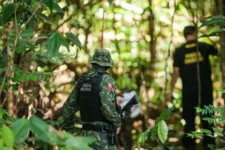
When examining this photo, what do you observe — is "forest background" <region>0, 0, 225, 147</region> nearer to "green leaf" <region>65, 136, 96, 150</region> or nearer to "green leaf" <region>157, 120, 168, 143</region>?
"green leaf" <region>157, 120, 168, 143</region>

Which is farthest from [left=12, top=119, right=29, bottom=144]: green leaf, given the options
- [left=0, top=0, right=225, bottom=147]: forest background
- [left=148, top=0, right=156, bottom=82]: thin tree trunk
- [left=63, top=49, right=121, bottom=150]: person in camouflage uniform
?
[left=148, top=0, right=156, bottom=82]: thin tree trunk

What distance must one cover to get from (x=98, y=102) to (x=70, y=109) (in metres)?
0.42

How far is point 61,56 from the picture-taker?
5.02 m

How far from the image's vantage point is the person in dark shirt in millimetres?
7258

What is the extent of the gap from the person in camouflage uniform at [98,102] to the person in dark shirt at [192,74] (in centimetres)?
255

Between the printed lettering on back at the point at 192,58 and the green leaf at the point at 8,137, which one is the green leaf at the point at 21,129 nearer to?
the green leaf at the point at 8,137

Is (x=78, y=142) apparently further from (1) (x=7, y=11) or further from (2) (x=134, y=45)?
(2) (x=134, y=45)

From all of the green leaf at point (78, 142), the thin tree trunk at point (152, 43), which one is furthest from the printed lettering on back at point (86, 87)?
the thin tree trunk at point (152, 43)

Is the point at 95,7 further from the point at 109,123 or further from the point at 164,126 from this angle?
the point at 164,126

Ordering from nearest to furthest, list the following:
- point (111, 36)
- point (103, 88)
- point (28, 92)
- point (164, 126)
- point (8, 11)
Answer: point (8, 11) → point (164, 126) → point (103, 88) → point (28, 92) → point (111, 36)

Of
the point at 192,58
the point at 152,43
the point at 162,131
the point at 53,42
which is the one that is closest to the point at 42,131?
the point at 53,42

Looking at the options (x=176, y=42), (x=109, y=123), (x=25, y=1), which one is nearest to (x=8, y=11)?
(x=25, y=1)

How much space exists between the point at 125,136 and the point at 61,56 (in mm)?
3206

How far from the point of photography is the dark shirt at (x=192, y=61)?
285 inches
